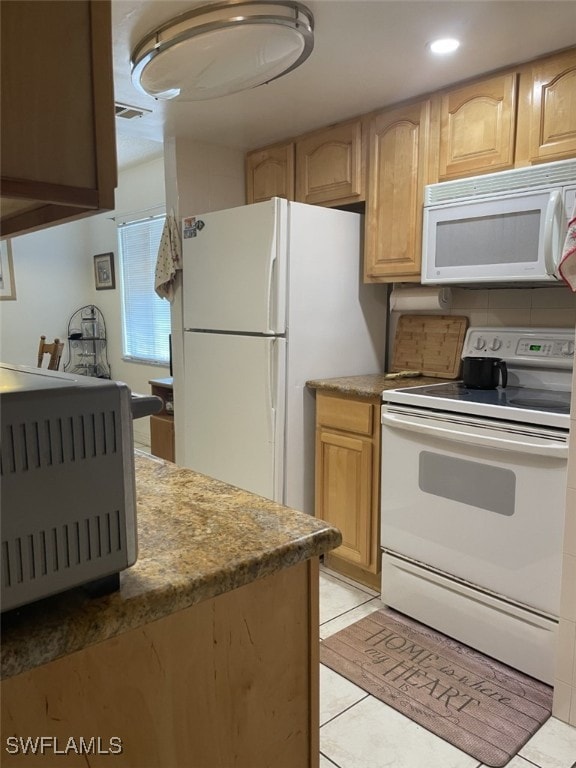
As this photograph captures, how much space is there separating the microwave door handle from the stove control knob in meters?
0.58

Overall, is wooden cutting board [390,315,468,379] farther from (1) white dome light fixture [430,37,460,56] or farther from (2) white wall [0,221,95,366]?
(2) white wall [0,221,95,366]

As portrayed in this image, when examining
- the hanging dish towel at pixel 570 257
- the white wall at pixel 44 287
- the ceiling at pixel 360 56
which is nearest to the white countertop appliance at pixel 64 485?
the hanging dish towel at pixel 570 257

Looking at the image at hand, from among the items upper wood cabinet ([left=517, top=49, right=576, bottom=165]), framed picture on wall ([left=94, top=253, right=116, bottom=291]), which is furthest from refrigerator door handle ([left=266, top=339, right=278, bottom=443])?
framed picture on wall ([left=94, top=253, right=116, bottom=291])

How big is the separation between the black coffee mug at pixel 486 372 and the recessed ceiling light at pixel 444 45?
120cm

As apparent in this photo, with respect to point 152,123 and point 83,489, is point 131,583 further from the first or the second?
point 152,123

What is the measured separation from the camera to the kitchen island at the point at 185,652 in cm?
68

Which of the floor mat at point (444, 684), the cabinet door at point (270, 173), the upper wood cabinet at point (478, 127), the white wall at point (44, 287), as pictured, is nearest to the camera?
the floor mat at point (444, 684)

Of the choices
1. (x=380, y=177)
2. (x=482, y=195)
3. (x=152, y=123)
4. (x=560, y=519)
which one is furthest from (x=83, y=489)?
(x=152, y=123)

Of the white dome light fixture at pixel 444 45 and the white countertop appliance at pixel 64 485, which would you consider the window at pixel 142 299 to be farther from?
the white countertop appliance at pixel 64 485

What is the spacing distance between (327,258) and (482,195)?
2.60 ft

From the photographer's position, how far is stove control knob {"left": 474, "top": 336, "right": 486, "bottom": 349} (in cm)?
259

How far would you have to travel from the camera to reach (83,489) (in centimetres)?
66

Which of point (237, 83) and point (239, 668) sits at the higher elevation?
point (237, 83)

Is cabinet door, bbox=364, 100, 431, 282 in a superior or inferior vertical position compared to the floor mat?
superior
